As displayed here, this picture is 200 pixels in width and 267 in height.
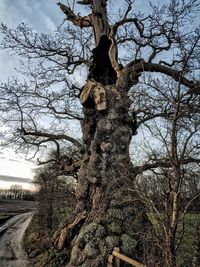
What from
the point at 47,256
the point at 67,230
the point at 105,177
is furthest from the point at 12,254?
the point at 105,177


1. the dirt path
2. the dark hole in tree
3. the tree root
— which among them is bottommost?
the dirt path

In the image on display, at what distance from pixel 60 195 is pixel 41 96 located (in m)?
5.09

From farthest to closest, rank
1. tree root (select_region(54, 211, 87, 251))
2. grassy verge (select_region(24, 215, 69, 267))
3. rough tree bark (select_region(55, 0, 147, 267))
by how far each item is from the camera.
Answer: tree root (select_region(54, 211, 87, 251))
grassy verge (select_region(24, 215, 69, 267))
rough tree bark (select_region(55, 0, 147, 267))

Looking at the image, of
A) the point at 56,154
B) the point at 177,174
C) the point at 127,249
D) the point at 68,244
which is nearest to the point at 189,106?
the point at 177,174

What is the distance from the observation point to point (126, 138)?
9992 mm

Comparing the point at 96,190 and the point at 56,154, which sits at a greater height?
the point at 56,154

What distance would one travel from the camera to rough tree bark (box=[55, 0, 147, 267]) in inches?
315

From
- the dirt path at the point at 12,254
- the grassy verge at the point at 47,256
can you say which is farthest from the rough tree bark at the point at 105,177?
the dirt path at the point at 12,254

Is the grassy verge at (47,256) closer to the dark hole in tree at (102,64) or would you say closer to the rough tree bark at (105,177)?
the rough tree bark at (105,177)

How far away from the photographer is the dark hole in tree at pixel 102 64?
11.8 m

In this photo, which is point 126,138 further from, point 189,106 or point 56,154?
point 56,154

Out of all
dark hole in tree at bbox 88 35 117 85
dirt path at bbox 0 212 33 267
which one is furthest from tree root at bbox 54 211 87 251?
dark hole in tree at bbox 88 35 117 85

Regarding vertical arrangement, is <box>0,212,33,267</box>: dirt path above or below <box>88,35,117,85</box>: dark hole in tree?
below

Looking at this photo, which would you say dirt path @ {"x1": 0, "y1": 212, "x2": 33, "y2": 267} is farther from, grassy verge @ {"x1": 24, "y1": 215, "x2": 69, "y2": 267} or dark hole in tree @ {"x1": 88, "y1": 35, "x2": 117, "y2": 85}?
dark hole in tree @ {"x1": 88, "y1": 35, "x2": 117, "y2": 85}
